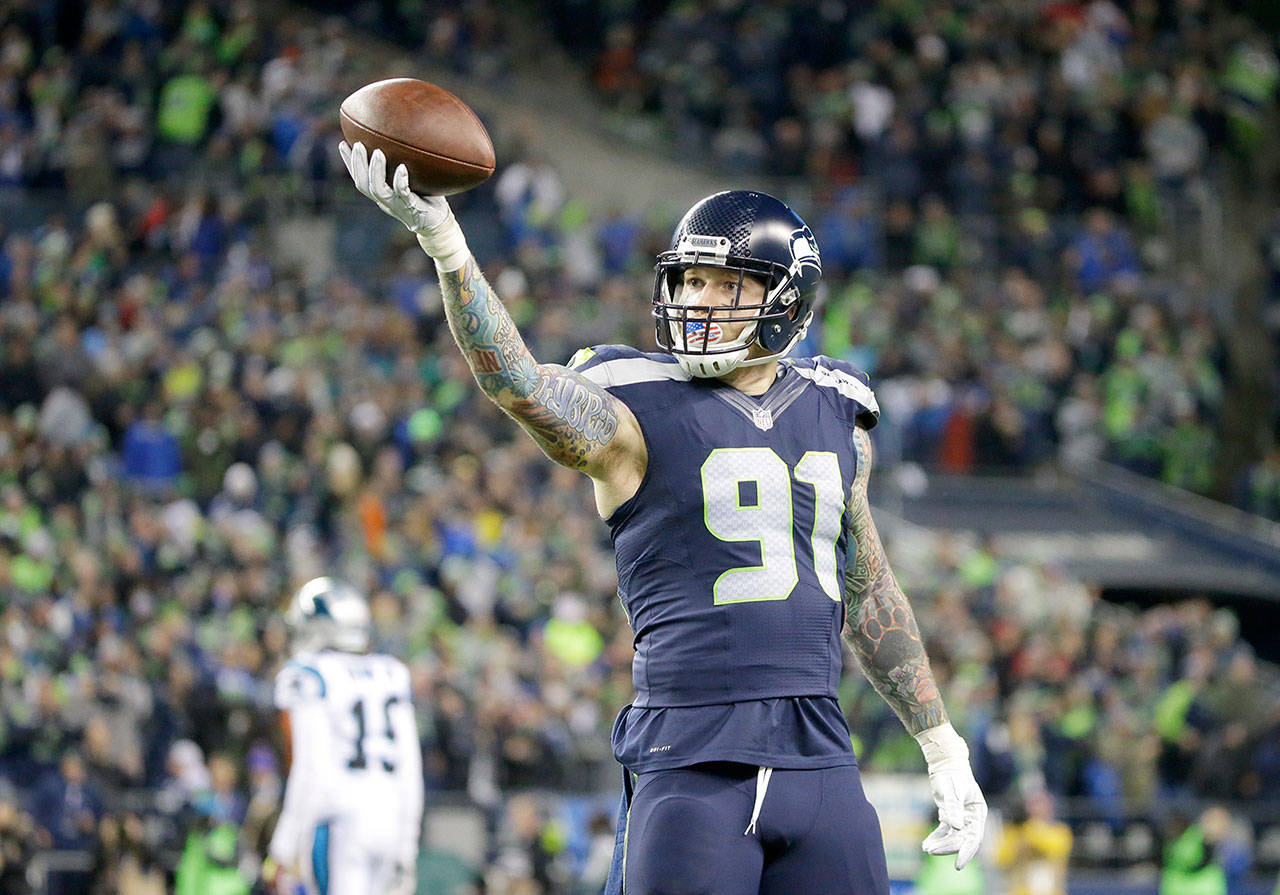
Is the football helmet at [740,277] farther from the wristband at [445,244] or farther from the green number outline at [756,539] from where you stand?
the wristband at [445,244]

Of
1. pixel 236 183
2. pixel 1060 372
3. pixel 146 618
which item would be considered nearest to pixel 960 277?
pixel 1060 372

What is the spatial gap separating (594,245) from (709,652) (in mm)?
13896

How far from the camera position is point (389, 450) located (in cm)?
1421

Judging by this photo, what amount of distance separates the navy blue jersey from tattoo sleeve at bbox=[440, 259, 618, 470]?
161 mm

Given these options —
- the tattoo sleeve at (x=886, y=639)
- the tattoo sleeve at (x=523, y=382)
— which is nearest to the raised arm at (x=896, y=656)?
the tattoo sleeve at (x=886, y=639)

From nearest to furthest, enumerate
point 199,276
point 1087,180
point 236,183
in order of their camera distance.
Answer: point 199,276 → point 236,183 → point 1087,180

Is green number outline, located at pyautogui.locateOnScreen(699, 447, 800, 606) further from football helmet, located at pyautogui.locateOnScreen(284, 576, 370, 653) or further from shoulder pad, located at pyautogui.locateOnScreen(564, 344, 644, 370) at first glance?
football helmet, located at pyautogui.locateOnScreen(284, 576, 370, 653)

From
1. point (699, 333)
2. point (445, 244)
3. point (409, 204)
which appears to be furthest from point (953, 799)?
point (409, 204)

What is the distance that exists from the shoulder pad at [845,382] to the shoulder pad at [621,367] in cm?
32

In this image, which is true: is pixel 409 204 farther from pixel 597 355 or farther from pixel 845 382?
pixel 845 382

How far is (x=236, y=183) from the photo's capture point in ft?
57.2

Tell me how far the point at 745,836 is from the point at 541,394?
0.99 metres

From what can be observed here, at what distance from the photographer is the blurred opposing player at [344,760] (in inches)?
324

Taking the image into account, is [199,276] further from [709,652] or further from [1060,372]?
[709,652]
